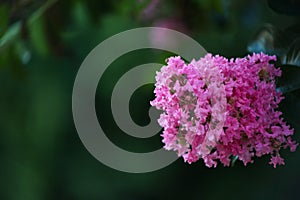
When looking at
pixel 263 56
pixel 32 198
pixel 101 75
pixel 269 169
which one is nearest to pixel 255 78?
pixel 263 56

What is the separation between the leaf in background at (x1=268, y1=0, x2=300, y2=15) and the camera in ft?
2.81

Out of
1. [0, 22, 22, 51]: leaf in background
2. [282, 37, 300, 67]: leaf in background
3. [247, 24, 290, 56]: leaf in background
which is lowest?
[282, 37, 300, 67]: leaf in background

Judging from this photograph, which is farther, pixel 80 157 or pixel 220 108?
pixel 80 157

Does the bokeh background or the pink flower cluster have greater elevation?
the bokeh background

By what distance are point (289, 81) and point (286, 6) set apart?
17cm

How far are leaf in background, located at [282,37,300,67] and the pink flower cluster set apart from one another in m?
0.06

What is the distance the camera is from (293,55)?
78cm

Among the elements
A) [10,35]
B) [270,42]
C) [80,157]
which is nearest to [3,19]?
[10,35]

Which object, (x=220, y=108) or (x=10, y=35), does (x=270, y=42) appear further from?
(x=10, y=35)

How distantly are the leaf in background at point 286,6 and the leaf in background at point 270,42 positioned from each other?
0.10ft

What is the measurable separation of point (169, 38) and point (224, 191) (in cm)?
267

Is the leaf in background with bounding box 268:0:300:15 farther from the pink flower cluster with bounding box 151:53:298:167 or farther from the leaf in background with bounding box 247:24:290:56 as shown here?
the pink flower cluster with bounding box 151:53:298:167

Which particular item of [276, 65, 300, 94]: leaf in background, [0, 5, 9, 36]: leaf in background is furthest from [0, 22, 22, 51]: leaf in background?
[276, 65, 300, 94]: leaf in background

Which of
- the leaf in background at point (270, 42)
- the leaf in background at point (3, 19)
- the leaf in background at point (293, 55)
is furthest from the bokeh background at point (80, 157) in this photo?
the leaf in background at point (293, 55)
